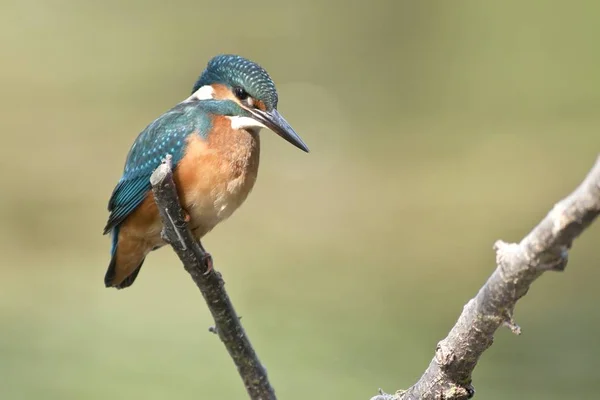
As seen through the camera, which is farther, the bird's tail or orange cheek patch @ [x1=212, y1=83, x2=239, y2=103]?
the bird's tail

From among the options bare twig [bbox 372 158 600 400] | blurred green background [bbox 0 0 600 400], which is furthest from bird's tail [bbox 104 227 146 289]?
blurred green background [bbox 0 0 600 400]

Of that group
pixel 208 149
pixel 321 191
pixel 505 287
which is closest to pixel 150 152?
pixel 208 149

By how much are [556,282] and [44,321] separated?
6.86 feet

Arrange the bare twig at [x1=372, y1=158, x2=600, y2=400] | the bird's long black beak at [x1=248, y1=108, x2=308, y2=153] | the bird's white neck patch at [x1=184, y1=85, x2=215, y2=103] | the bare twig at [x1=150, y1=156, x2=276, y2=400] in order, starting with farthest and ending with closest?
the bird's white neck patch at [x1=184, y1=85, x2=215, y2=103] < the bird's long black beak at [x1=248, y1=108, x2=308, y2=153] < the bare twig at [x1=150, y1=156, x2=276, y2=400] < the bare twig at [x1=372, y1=158, x2=600, y2=400]

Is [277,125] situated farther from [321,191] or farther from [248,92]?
[321,191]

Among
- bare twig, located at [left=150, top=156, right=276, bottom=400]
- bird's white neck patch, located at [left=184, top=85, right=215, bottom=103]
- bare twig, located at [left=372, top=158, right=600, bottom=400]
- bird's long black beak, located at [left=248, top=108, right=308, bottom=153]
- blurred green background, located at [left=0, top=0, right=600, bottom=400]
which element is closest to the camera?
bare twig, located at [left=372, top=158, right=600, bottom=400]

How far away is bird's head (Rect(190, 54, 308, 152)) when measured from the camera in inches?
60.3

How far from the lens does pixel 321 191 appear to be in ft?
15.7

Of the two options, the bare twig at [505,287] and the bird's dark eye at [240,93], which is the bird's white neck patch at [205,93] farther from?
the bare twig at [505,287]

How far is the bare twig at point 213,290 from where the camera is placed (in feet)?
4.09

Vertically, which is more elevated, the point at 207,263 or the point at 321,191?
the point at 321,191

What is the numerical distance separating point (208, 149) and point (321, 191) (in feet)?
10.7

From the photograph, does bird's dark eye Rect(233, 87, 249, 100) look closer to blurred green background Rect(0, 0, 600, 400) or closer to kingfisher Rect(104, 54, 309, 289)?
kingfisher Rect(104, 54, 309, 289)

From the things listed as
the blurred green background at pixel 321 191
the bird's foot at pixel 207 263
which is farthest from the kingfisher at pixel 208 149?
the blurred green background at pixel 321 191
